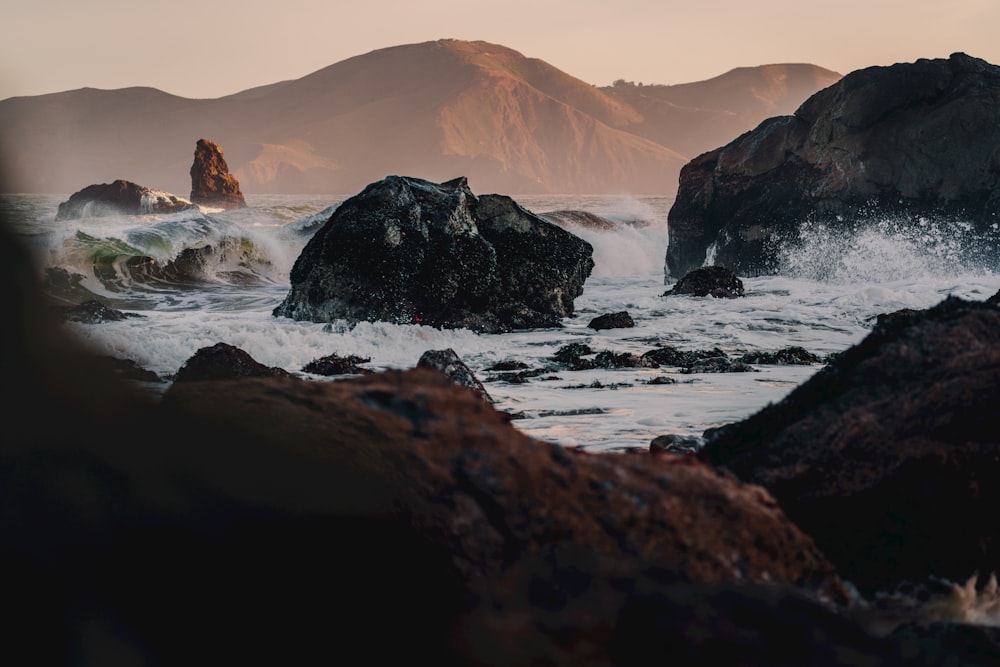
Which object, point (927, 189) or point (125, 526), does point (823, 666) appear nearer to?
point (125, 526)

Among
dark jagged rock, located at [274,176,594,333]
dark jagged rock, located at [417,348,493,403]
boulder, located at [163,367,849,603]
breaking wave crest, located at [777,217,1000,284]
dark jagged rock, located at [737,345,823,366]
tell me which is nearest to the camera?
boulder, located at [163,367,849,603]

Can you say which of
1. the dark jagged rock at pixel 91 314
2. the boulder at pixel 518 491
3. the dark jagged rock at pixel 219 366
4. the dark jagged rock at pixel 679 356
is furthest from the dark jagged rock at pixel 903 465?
the dark jagged rock at pixel 91 314

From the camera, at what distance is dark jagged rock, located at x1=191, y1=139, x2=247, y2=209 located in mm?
53562

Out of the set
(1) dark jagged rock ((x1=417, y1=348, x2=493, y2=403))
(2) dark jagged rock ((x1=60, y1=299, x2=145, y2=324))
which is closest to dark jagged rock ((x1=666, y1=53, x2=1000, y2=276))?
(2) dark jagged rock ((x1=60, y1=299, x2=145, y2=324))

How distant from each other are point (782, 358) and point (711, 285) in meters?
5.80

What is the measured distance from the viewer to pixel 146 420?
2141mm

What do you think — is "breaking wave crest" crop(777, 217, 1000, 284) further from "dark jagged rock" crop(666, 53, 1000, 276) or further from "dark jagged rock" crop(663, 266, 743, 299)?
"dark jagged rock" crop(663, 266, 743, 299)

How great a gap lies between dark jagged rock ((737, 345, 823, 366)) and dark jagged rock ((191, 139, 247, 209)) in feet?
160

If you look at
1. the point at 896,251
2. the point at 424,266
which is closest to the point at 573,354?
the point at 424,266

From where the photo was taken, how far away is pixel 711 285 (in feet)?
46.7

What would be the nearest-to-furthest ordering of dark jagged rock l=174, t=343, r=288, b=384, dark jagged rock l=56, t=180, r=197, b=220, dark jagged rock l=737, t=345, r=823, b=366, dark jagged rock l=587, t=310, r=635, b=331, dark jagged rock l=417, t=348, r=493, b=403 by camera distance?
dark jagged rock l=174, t=343, r=288, b=384 < dark jagged rock l=417, t=348, r=493, b=403 < dark jagged rock l=737, t=345, r=823, b=366 < dark jagged rock l=587, t=310, r=635, b=331 < dark jagged rock l=56, t=180, r=197, b=220

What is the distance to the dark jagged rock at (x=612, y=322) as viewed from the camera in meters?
11.3

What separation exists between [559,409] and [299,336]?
15.1 feet

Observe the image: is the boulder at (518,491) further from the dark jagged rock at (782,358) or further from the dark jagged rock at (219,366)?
the dark jagged rock at (782,358)
